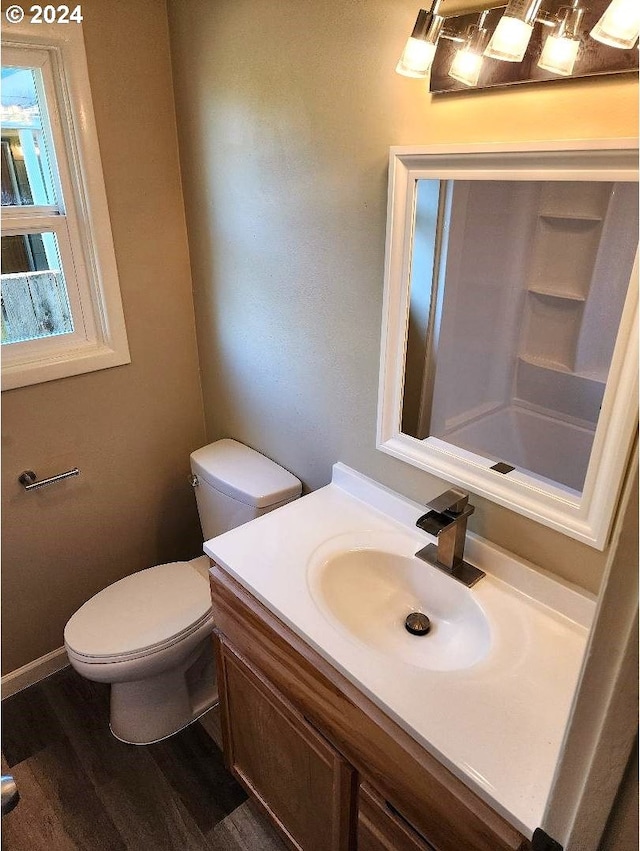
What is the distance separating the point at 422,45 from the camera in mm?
1032

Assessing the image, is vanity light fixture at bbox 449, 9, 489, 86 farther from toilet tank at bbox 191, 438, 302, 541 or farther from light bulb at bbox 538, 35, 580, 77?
toilet tank at bbox 191, 438, 302, 541

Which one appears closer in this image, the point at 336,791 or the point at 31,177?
the point at 336,791

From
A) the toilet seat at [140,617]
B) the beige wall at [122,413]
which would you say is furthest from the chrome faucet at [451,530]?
the beige wall at [122,413]

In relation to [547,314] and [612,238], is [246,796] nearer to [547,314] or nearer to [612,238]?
[547,314]

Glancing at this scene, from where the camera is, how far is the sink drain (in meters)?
1.27

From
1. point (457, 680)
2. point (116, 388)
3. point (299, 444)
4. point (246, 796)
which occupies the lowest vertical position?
point (246, 796)

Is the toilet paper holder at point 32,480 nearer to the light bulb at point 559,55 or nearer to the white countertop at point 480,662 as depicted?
the white countertop at point 480,662

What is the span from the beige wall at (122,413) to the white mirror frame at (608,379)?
2.95 feet

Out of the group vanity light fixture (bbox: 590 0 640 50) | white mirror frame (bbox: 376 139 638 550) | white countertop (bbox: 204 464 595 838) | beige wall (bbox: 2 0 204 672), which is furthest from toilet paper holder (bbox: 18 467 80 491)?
vanity light fixture (bbox: 590 0 640 50)

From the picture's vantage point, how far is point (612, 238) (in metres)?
0.94

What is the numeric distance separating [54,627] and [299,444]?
1159mm

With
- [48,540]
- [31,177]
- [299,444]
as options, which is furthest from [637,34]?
[48,540]

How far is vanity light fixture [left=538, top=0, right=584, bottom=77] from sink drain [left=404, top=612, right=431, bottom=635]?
1.10m

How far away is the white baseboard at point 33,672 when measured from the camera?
1.97m
